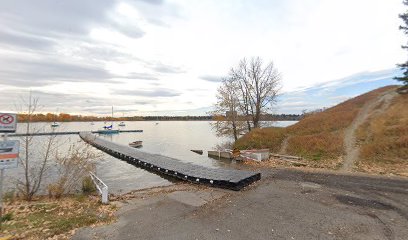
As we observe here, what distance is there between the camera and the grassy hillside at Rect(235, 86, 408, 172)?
64.3ft

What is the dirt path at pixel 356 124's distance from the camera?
61.7ft

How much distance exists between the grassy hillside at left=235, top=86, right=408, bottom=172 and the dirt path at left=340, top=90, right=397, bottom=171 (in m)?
0.48

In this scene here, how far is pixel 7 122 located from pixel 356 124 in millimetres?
30101

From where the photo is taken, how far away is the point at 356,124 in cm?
2689

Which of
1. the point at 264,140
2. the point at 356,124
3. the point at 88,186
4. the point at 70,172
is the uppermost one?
the point at 356,124

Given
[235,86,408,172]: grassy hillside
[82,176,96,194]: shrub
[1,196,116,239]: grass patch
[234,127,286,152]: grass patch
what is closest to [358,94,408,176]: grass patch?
[235,86,408,172]: grassy hillside

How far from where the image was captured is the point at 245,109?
3441cm

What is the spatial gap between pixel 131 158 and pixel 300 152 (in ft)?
59.7

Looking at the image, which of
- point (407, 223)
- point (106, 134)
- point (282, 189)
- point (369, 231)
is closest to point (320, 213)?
point (369, 231)

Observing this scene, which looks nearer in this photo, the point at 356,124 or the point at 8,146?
the point at 8,146

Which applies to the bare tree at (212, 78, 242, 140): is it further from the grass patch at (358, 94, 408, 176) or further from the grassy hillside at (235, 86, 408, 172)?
the grass patch at (358, 94, 408, 176)

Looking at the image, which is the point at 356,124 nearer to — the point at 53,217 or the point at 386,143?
the point at 386,143

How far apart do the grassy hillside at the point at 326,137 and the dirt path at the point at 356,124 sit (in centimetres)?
48

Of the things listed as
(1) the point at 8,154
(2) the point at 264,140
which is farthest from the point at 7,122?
(2) the point at 264,140
